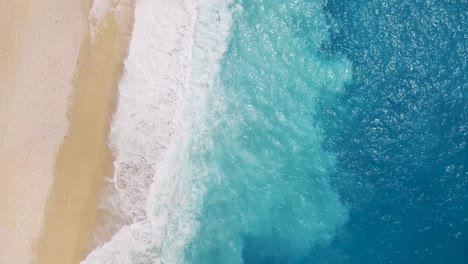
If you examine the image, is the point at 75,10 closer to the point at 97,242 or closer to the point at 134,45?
the point at 134,45

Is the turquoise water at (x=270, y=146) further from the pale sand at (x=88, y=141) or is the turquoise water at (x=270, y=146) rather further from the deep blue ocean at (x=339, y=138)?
the pale sand at (x=88, y=141)

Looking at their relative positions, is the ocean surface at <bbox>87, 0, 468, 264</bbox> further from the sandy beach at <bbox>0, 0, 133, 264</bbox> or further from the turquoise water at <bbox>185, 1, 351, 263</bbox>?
the sandy beach at <bbox>0, 0, 133, 264</bbox>

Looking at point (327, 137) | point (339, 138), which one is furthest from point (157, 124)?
point (339, 138)

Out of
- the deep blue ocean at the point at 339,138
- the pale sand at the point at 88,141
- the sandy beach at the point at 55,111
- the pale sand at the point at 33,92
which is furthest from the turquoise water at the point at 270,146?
the pale sand at the point at 33,92

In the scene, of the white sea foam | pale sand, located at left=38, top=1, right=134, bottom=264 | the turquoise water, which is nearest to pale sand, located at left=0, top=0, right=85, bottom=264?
pale sand, located at left=38, top=1, right=134, bottom=264

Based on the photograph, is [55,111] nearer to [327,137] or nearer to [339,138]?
[327,137]

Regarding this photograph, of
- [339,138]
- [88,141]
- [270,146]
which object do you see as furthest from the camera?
[339,138]

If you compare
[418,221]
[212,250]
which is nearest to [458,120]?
[418,221]
